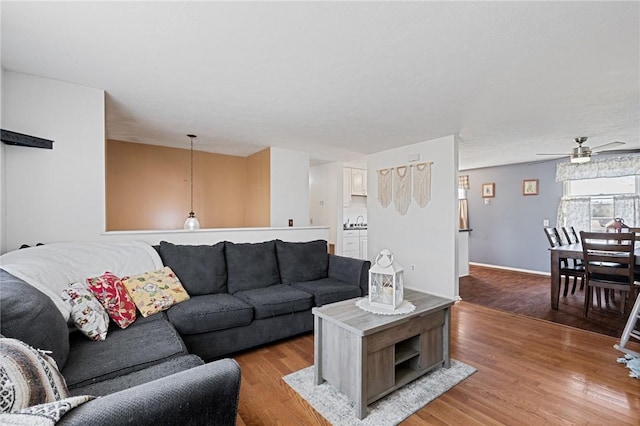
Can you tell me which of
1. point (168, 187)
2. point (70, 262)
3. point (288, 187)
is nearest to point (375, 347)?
point (70, 262)

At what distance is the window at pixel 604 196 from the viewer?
4891mm

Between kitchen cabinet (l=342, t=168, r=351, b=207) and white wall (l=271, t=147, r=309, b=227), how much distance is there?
131 cm

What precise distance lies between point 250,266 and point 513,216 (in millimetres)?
5765

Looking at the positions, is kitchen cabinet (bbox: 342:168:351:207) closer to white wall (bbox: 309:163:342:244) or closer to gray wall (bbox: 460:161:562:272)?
white wall (bbox: 309:163:342:244)

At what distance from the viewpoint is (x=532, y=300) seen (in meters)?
4.10

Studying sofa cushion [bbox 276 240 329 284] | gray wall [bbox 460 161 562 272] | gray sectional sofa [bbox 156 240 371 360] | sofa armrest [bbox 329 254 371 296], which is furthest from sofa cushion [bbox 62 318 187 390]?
gray wall [bbox 460 161 562 272]

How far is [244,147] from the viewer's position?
503 cm

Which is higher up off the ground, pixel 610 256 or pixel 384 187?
pixel 384 187

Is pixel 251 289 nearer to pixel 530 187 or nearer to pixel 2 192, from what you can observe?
pixel 2 192

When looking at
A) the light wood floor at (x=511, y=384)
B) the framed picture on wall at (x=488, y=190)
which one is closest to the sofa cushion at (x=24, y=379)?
the light wood floor at (x=511, y=384)

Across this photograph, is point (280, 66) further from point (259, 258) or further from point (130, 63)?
point (259, 258)

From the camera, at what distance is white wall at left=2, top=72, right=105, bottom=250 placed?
2.43m

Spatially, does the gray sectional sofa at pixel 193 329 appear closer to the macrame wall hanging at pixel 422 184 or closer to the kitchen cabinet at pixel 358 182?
the macrame wall hanging at pixel 422 184

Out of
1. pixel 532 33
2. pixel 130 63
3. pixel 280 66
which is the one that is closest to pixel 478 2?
pixel 532 33
